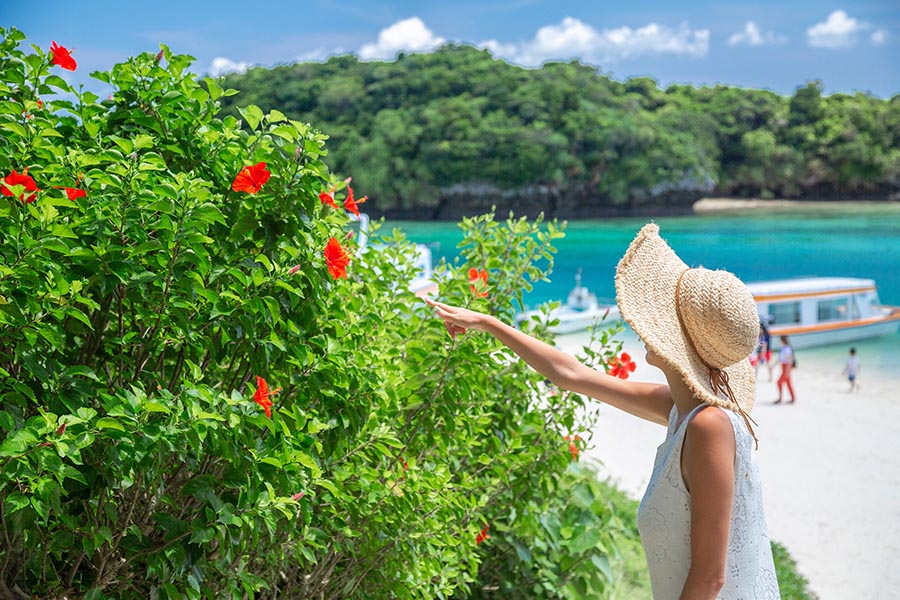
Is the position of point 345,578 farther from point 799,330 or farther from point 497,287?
point 799,330

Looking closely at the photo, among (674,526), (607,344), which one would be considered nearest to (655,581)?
(674,526)

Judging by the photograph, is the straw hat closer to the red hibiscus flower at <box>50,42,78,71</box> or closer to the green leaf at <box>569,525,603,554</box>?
the red hibiscus flower at <box>50,42,78,71</box>

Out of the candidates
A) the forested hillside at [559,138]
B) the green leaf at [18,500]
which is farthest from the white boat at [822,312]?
the forested hillside at [559,138]

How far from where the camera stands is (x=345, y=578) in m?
1.74

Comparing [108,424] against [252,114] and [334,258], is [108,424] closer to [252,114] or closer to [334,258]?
[334,258]

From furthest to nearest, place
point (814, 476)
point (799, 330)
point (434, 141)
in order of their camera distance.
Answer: point (434, 141)
point (799, 330)
point (814, 476)

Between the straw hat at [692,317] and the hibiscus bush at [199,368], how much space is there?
0.46m

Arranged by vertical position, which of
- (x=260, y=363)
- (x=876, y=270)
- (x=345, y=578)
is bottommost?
(x=876, y=270)

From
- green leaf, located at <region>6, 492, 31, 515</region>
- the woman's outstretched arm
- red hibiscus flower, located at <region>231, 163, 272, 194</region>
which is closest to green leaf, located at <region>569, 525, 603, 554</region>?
the woman's outstretched arm

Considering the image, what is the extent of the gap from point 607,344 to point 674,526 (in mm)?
1024

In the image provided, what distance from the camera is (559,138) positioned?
3616 cm

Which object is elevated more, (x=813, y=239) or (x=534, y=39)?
(x=534, y=39)

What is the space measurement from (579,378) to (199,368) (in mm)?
603

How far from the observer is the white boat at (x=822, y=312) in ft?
48.1
